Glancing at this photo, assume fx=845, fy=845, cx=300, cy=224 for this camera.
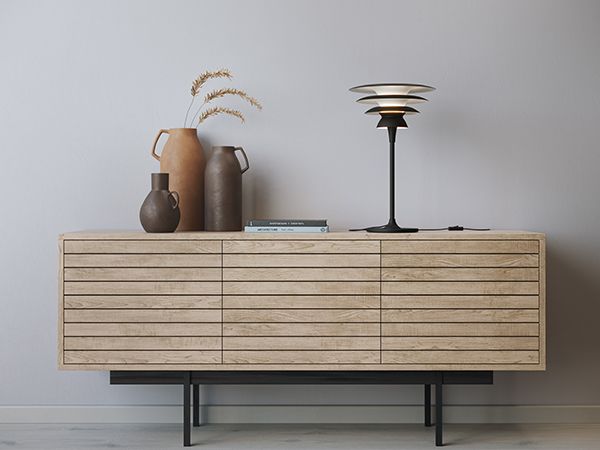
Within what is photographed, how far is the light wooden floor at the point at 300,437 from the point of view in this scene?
10.4ft

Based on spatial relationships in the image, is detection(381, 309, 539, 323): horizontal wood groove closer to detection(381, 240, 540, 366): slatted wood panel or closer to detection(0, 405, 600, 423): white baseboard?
detection(381, 240, 540, 366): slatted wood panel

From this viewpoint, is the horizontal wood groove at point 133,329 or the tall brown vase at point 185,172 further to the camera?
the tall brown vase at point 185,172

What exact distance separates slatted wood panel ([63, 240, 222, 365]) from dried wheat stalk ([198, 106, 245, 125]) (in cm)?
63

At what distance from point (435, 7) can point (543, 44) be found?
47 cm

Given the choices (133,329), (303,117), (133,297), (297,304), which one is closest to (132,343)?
(133,329)

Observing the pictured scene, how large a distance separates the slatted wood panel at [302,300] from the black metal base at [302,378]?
114 millimetres

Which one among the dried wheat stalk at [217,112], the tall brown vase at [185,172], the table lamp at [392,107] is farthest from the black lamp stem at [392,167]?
the tall brown vase at [185,172]

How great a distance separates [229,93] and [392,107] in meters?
0.68

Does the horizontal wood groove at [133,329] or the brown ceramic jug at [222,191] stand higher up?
the brown ceramic jug at [222,191]

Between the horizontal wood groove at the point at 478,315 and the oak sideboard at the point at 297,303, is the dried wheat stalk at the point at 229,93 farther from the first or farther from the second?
the horizontal wood groove at the point at 478,315

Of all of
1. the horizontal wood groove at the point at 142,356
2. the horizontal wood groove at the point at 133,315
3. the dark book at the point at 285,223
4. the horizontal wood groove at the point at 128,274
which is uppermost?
the dark book at the point at 285,223

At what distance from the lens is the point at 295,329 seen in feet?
10.1

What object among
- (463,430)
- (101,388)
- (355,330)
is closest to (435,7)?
(355,330)
